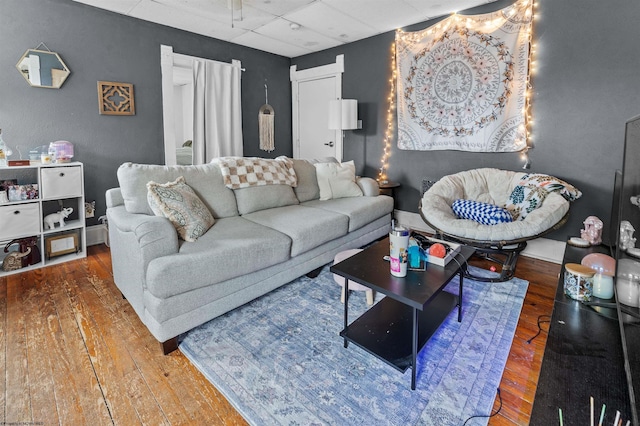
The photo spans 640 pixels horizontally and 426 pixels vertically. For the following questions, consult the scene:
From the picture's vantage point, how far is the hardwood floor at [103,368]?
1361 mm

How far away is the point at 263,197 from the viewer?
288cm

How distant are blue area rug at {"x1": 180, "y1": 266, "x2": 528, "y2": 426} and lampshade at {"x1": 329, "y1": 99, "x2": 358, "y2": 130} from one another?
2494mm

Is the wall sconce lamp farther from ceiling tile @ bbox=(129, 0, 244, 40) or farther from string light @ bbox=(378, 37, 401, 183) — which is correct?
ceiling tile @ bbox=(129, 0, 244, 40)

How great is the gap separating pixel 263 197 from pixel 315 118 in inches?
94.6

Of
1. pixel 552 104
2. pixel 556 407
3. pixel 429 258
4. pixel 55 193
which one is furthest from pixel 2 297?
pixel 552 104

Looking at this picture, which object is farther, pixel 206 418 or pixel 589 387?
pixel 206 418

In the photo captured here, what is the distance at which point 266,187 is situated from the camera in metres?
2.93

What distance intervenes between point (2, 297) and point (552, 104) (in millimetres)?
4601

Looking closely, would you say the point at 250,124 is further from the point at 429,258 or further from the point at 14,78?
the point at 429,258

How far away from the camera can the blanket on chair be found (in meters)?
2.75

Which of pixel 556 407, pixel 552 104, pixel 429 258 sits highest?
pixel 552 104

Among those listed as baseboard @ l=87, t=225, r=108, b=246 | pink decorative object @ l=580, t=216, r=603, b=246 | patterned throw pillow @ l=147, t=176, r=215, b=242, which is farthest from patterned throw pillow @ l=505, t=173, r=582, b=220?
baseboard @ l=87, t=225, r=108, b=246

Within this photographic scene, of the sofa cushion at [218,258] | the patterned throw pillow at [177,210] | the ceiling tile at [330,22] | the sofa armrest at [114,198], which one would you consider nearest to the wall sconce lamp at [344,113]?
the ceiling tile at [330,22]

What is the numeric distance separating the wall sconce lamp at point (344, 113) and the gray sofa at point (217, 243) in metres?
1.23
